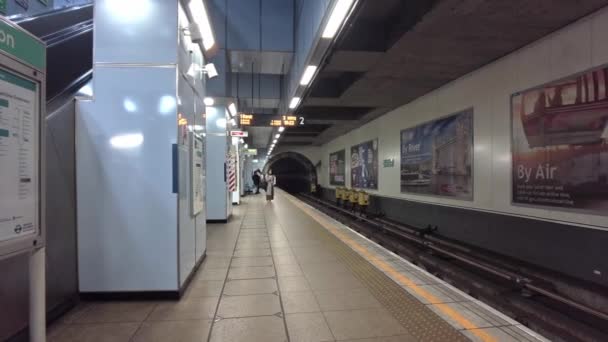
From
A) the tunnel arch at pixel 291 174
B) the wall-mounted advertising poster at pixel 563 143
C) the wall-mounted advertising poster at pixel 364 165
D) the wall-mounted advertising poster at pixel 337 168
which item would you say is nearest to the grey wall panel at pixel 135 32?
the wall-mounted advertising poster at pixel 563 143

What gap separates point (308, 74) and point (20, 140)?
6236mm

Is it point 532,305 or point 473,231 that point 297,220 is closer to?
point 473,231

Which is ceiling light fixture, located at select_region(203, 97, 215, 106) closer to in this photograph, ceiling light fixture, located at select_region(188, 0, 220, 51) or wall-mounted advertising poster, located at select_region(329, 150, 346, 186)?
ceiling light fixture, located at select_region(188, 0, 220, 51)

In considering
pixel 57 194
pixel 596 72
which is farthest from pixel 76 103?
pixel 596 72

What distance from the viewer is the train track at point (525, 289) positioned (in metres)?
3.92

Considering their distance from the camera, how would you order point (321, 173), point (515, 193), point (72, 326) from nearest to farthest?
point (72, 326) < point (515, 193) < point (321, 173)

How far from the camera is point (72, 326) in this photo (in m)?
2.86

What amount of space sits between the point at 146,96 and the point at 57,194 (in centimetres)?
124

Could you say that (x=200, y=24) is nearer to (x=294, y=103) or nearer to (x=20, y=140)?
(x=20, y=140)

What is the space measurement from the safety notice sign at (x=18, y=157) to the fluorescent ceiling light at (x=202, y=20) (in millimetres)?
2337

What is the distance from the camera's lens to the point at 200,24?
13.0 ft

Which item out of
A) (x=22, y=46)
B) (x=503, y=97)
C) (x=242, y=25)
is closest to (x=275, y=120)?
(x=242, y=25)

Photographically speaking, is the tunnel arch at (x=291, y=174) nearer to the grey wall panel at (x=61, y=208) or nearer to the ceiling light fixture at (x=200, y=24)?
the ceiling light fixture at (x=200, y=24)

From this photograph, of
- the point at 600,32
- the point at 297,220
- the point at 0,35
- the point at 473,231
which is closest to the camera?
the point at 0,35
